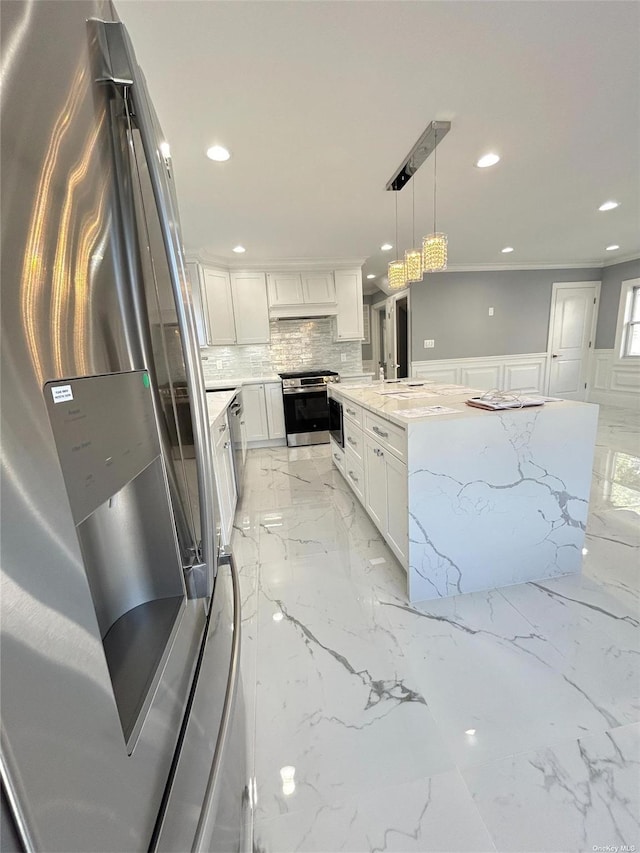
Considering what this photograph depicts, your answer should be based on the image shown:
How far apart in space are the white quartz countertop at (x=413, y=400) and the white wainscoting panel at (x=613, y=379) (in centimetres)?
506

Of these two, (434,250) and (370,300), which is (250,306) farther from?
(370,300)

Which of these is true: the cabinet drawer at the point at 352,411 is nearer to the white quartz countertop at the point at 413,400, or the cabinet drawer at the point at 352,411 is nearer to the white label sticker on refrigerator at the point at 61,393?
the white quartz countertop at the point at 413,400

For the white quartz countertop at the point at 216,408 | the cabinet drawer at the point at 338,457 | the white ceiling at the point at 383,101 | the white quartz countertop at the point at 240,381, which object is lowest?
the cabinet drawer at the point at 338,457

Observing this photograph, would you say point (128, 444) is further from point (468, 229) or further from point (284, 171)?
point (468, 229)

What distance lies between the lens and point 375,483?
2.24 metres

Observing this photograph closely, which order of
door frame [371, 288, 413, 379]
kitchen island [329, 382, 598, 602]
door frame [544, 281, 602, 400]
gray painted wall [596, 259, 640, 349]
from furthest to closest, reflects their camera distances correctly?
door frame [544, 281, 602, 400] < gray painted wall [596, 259, 640, 349] < door frame [371, 288, 413, 379] < kitchen island [329, 382, 598, 602]

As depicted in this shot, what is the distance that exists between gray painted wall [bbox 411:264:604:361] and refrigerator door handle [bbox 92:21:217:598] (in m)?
5.52

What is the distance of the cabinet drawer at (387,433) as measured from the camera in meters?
1.73

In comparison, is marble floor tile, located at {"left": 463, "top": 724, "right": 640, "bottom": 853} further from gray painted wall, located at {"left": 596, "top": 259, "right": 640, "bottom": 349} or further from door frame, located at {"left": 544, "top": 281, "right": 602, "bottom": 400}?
gray painted wall, located at {"left": 596, "top": 259, "right": 640, "bottom": 349}

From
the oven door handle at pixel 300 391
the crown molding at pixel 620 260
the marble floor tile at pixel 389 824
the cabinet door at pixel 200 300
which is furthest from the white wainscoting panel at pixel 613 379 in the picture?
the marble floor tile at pixel 389 824

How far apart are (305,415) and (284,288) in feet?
5.90

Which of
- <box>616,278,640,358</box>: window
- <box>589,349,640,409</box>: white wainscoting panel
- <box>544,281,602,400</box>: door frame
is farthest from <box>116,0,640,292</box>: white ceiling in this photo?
<box>589,349,640,409</box>: white wainscoting panel

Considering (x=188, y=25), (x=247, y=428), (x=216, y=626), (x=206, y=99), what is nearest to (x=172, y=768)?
(x=216, y=626)

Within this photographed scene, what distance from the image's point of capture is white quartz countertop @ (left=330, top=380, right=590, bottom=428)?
1.72 metres
